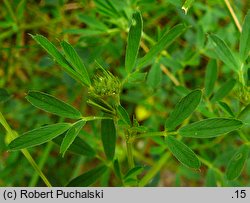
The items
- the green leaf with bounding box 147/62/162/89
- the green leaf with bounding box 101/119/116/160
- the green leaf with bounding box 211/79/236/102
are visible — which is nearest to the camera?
the green leaf with bounding box 101/119/116/160

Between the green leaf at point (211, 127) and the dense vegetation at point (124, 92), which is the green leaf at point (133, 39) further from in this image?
the green leaf at point (211, 127)

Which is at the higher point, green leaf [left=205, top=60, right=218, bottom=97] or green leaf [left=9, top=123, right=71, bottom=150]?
green leaf [left=205, top=60, right=218, bottom=97]

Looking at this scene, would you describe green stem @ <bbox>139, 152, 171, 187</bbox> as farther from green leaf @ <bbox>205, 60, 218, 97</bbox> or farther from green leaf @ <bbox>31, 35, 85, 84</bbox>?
green leaf @ <bbox>31, 35, 85, 84</bbox>

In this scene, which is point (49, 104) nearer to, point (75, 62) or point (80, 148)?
point (75, 62)

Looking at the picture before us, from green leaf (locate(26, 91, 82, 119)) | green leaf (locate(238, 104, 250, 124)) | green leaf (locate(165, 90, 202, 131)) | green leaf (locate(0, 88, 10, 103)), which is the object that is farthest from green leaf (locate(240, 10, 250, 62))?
green leaf (locate(0, 88, 10, 103))

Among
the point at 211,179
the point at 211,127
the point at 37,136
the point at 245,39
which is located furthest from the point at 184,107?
the point at 211,179

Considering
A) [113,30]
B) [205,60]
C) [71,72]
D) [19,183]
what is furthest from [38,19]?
[71,72]

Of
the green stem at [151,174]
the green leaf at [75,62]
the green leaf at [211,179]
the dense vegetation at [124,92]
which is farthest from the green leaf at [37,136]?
the green leaf at [211,179]
